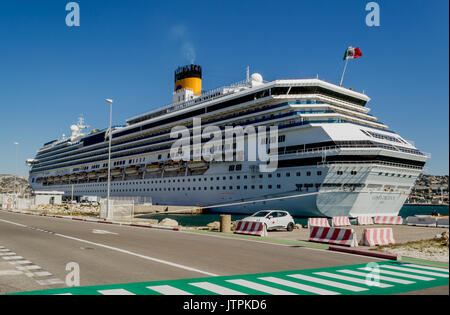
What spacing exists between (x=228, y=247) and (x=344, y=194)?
22.0m

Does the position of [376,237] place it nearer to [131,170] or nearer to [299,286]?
[299,286]

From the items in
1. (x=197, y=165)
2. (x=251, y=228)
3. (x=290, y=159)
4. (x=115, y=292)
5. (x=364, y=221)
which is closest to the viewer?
(x=115, y=292)

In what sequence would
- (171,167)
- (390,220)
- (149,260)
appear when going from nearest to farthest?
(149,260) < (390,220) < (171,167)

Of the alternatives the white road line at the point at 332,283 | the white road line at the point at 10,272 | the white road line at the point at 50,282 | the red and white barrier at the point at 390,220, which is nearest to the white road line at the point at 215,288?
the white road line at the point at 332,283

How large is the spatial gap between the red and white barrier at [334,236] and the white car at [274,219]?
437 centimetres

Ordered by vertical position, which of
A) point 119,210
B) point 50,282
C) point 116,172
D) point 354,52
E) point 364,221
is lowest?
point 364,221

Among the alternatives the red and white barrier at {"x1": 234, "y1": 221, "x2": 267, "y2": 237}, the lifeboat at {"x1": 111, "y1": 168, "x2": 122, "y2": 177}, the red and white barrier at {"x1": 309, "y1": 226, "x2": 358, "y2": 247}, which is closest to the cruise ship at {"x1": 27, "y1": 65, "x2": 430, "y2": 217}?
the lifeboat at {"x1": 111, "y1": 168, "x2": 122, "y2": 177}

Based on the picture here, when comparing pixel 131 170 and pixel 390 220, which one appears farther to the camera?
pixel 131 170

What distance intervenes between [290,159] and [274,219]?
1702 centimetres

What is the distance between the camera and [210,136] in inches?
1922

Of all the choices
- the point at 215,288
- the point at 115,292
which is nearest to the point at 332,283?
the point at 215,288

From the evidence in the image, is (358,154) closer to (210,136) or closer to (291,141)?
(291,141)

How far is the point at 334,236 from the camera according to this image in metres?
14.6

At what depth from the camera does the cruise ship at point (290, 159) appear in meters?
32.4
